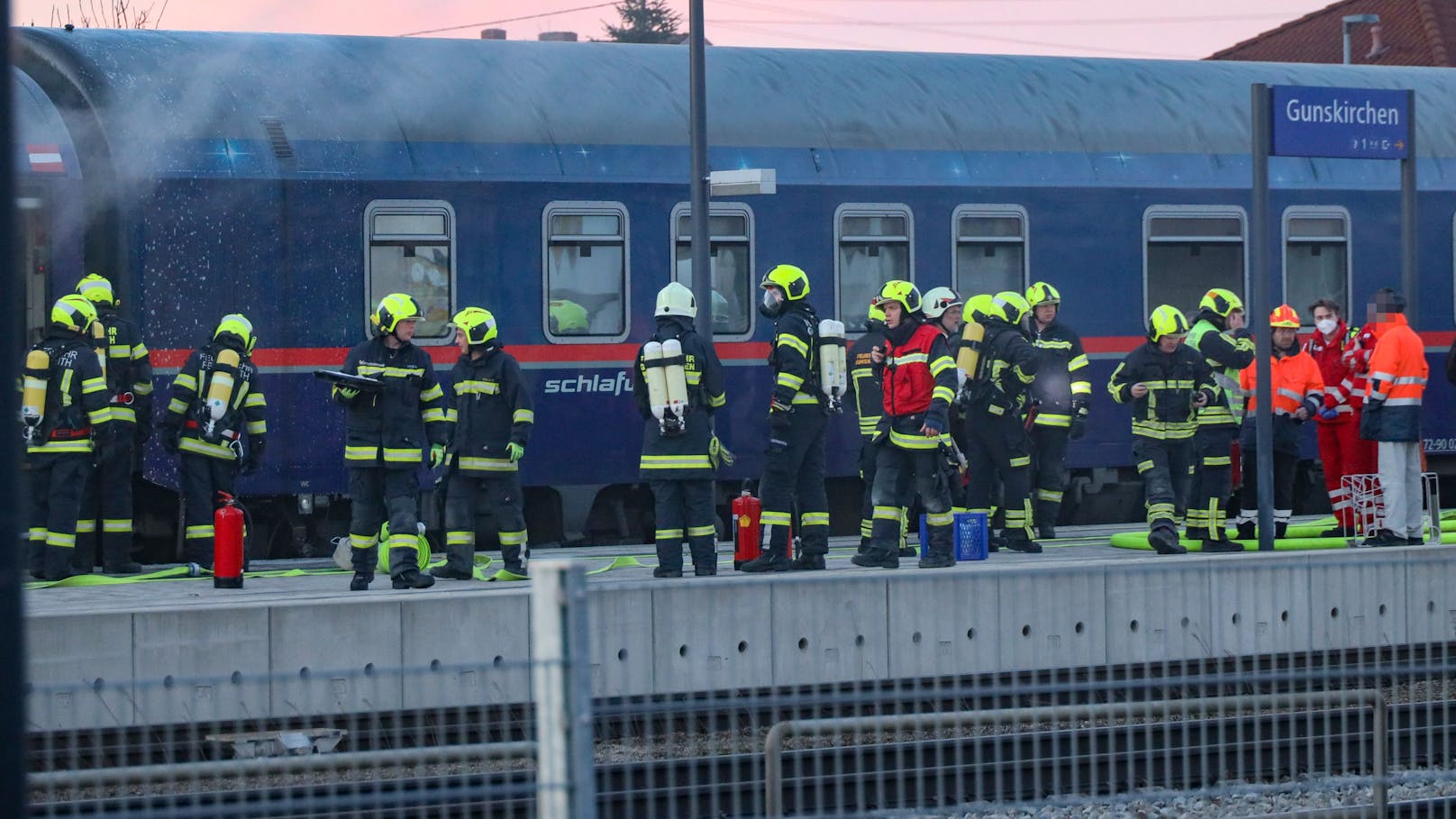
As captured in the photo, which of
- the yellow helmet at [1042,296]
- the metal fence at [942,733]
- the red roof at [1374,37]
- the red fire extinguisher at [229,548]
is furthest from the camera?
the red roof at [1374,37]

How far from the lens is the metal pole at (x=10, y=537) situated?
3459 mm

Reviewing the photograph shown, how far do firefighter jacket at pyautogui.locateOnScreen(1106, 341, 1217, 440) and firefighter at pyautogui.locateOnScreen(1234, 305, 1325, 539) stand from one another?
0.91 m

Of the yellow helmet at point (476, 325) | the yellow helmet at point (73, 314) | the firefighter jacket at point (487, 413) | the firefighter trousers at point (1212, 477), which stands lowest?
the firefighter trousers at point (1212, 477)

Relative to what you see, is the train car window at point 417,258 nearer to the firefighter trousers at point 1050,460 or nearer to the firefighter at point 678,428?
the firefighter at point 678,428

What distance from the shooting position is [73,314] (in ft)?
Result: 36.7

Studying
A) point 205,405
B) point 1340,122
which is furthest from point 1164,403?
point 205,405

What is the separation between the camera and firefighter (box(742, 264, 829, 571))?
11.3 metres

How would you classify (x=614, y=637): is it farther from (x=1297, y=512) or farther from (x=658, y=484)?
(x=1297, y=512)

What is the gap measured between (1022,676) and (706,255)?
4.68m

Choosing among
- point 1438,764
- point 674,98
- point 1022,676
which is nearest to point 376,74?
point 674,98

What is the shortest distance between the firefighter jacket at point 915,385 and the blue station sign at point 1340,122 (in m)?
2.41

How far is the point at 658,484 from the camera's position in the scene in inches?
428

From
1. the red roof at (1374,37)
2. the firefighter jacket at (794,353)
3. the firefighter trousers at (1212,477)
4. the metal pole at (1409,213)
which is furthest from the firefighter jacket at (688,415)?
the red roof at (1374,37)

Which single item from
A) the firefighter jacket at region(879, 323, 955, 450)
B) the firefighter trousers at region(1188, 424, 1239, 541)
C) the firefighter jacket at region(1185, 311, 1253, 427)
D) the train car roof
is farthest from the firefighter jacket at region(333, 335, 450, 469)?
the firefighter jacket at region(1185, 311, 1253, 427)
